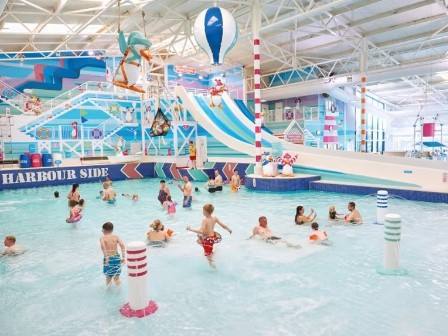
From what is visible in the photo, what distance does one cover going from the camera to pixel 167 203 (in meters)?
9.34

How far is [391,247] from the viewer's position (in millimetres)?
4852

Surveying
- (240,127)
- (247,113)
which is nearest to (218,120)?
(240,127)

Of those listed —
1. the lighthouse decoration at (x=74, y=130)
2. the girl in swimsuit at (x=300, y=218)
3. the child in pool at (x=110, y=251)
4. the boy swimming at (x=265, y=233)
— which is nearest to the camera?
the child in pool at (x=110, y=251)

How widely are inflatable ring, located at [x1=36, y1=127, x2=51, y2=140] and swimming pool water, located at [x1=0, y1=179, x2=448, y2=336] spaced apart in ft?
38.0

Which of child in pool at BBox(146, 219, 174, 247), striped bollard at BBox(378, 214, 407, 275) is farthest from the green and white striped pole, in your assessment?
child in pool at BBox(146, 219, 174, 247)

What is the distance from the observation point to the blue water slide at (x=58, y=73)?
811 inches

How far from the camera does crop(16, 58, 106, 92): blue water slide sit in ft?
67.6

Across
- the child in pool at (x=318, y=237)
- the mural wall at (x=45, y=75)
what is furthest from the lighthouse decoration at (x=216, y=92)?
the child in pool at (x=318, y=237)

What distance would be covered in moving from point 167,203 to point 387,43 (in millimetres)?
14956

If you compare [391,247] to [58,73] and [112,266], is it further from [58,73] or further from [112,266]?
[58,73]

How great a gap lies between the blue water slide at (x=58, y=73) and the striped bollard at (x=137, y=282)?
20028 millimetres

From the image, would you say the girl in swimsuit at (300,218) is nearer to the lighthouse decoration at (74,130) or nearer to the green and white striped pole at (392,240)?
the green and white striped pole at (392,240)

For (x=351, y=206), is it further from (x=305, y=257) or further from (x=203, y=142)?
(x=203, y=142)

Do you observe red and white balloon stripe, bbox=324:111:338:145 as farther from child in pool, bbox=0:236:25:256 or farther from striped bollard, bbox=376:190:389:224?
child in pool, bbox=0:236:25:256
